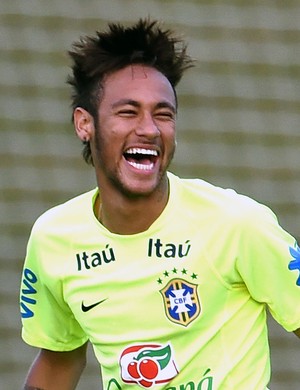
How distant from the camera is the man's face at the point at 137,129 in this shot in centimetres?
342

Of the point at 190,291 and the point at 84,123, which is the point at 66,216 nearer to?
the point at 84,123

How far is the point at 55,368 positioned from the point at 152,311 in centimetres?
60

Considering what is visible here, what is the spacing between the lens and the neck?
3.54 meters

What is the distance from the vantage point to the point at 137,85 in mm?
3479

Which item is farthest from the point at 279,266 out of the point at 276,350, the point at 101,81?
the point at 276,350

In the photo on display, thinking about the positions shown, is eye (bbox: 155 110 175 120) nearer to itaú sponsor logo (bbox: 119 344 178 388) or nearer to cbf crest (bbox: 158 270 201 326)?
cbf crest (bbox: 158 270 201 326)

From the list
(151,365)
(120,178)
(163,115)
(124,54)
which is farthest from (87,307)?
(124,54)

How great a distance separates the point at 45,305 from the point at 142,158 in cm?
64

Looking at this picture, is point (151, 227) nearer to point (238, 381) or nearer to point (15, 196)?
point (238, 381)

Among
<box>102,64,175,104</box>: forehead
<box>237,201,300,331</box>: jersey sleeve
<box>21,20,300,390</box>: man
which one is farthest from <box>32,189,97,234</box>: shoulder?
<box>237,201,300,331</box>: jersey sleeve

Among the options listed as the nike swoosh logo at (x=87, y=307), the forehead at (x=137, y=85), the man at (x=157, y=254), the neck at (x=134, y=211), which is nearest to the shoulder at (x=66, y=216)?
the man at (x=157, y=254)

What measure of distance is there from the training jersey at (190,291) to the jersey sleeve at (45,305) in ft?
0.33

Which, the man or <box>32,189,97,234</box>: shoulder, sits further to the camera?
<box>32,189,97,234</box>: shoulder

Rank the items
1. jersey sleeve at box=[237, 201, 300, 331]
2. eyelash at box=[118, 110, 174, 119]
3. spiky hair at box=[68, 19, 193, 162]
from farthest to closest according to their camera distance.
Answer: spiky hair at box=[68, 19, 193, 162]
eyelash at box=[118, 110, 174, 119]
jersey sleeve at box=[237, 201, 300, 331]
